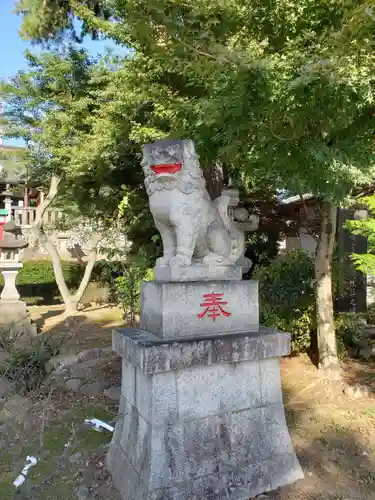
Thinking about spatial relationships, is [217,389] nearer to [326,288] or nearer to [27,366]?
[326,288]

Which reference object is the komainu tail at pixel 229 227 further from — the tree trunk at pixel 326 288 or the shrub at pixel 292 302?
the shrub at pixel 292 302

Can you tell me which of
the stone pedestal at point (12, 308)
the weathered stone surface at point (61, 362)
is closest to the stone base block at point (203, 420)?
the weathered stone surface at point (61, 362)

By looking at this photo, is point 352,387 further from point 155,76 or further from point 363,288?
point 155,76

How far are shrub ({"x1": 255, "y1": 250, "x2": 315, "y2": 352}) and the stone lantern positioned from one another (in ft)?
19.2

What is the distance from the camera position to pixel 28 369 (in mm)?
5625

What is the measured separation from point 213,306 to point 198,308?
0.14 meters

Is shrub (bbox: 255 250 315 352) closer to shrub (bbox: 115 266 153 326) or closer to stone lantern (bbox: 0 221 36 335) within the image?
shrub (bbox: 115 266 153 326)

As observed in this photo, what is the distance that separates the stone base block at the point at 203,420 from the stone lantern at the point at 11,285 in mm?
6966

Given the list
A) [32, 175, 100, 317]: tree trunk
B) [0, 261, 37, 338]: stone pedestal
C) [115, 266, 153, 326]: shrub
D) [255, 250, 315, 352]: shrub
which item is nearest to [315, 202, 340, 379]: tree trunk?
[255, 250, 315, 352]: shrub

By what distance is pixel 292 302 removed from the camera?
6309 mm

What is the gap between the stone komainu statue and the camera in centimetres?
304

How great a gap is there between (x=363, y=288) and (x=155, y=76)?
17.6ft

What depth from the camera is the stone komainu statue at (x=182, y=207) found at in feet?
9.98

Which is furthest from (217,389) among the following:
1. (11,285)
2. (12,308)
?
(11,285)
